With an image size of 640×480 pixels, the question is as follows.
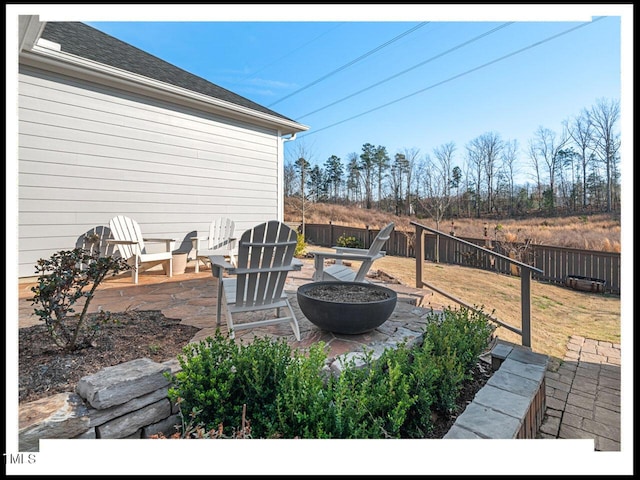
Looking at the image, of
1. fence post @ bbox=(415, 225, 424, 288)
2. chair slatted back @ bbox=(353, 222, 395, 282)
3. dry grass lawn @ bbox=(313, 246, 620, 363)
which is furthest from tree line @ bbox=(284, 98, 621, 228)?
chair slatted back @ bbox=(353, 222, 395, 282)

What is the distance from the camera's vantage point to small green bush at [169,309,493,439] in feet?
4.76

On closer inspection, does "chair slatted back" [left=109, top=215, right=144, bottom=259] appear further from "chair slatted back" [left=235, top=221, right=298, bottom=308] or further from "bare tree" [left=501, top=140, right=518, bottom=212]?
"bare tree" [left=501, top=140, right=518, bottom=212]

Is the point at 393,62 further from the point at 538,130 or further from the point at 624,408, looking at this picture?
the point at 538,130

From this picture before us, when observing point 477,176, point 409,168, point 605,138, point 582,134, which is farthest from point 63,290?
point 409,168

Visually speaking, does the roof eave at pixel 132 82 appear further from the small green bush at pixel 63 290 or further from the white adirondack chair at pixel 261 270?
the white adirondack chair at pixel 261 270

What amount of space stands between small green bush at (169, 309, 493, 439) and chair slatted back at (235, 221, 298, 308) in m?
0.70

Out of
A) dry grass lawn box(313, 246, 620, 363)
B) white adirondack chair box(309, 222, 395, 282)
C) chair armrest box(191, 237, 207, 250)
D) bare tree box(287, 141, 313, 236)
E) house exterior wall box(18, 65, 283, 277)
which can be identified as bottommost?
dry grass lawn box(313, 246, 620, 363)

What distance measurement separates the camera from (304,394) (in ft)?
4.90

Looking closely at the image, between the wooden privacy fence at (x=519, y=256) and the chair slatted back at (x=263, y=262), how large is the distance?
213 centimetres

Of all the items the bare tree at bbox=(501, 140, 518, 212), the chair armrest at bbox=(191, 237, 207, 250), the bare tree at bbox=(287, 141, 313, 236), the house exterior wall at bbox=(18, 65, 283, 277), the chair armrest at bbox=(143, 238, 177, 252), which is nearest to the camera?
the house exterior wall at bbox=(18, 65, 283, 277)

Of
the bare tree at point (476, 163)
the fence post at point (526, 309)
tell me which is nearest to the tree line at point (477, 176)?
the bare tree at point (476, 163)

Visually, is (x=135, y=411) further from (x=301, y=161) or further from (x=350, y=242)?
Answer: (x=301, y=161)

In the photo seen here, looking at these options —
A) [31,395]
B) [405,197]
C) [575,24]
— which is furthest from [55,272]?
[405,197]

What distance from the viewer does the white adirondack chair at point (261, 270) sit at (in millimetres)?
2412
